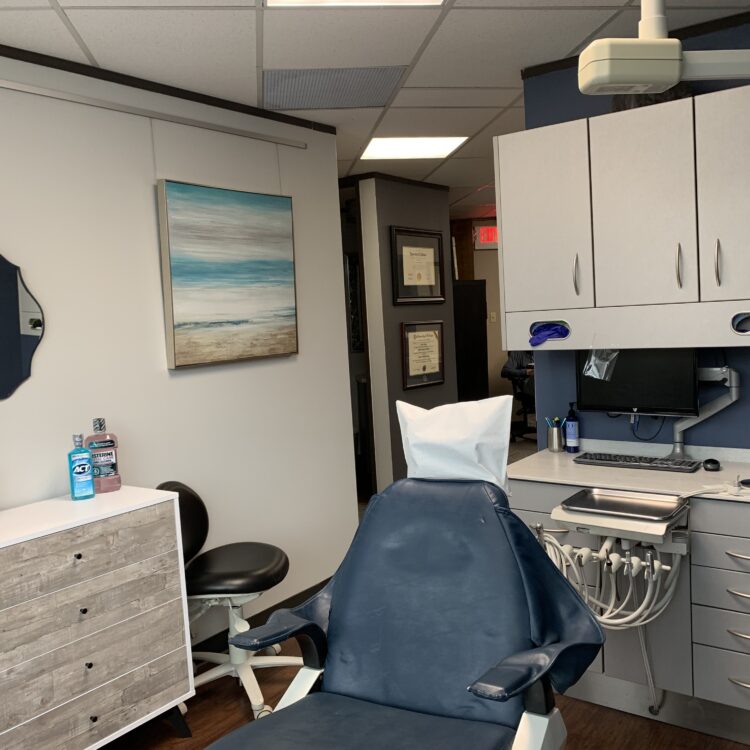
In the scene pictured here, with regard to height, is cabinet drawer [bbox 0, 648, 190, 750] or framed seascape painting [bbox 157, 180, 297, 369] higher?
framed seascape painting [bbox 157, 180, 297, 369]

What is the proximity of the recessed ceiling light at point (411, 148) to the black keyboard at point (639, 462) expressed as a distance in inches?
88.1

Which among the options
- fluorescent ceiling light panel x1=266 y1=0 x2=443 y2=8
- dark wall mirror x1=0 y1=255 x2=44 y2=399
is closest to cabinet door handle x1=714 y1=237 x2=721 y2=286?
fluorescent ceiling light panel x1=266 y1=0 x2=443 y2=8

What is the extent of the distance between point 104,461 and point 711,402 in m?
2.42

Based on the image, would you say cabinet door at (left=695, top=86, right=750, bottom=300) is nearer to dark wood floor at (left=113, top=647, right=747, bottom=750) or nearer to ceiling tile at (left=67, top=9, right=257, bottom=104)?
dark wood floor at (left=113, top=647, right=747, bottom=750)

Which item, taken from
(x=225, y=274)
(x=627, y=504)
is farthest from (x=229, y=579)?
(x=627, y=504)

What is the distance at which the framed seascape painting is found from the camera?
10.4 ft

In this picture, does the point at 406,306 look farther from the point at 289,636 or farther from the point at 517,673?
the point at 517,673

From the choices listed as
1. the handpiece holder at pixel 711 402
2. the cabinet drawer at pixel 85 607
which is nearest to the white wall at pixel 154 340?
the cabinet drawer at pixel 85 607

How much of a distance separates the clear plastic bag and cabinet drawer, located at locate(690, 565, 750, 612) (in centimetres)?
90

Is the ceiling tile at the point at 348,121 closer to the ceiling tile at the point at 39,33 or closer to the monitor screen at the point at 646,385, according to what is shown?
the ceiling tile at the point at 39,33

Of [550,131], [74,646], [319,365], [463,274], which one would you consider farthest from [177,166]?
[463,274]

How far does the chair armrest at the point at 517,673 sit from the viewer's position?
1.40m

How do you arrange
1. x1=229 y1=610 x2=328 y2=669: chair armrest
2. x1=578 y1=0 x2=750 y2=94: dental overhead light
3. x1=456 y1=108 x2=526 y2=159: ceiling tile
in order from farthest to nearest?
1. x1=456 y1=108 x2=526 y2=159: ceiling tile
2. x1=229 y1=610 x2=328 y2=669: chair armrest
3. x1=578 y1=0 x2=750 y2=94: dental overhead light

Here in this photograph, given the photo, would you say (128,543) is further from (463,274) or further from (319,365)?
(463,274)
